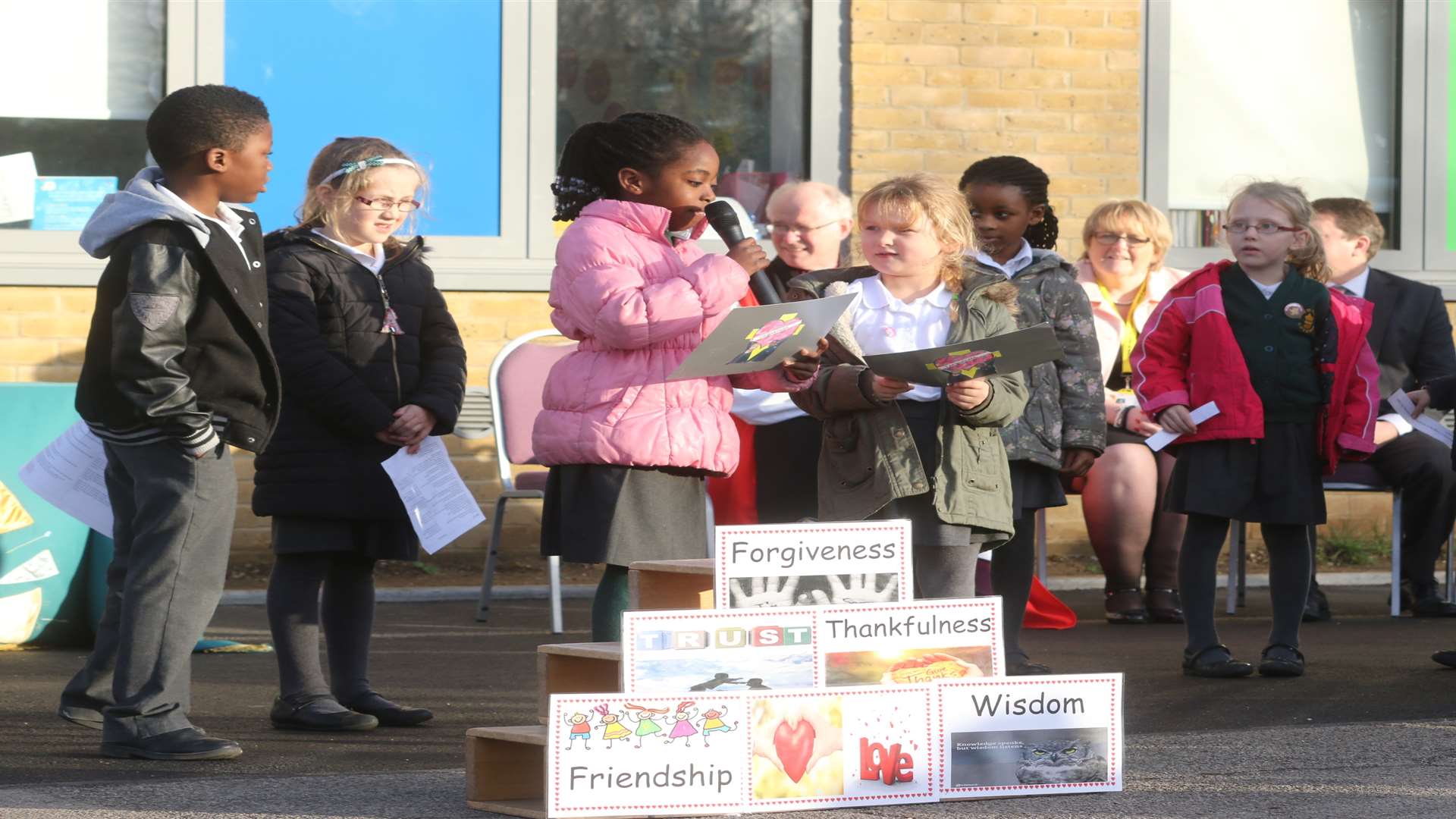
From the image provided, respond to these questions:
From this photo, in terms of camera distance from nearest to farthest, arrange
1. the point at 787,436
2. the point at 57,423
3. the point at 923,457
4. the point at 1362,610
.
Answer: the point at 923,457, the point at 787,436, the point at 57,423, the point at 1362,610

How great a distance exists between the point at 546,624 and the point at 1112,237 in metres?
2.83

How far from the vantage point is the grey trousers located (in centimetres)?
459

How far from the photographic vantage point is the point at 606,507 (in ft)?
14.9

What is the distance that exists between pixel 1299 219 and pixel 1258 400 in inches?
23.4

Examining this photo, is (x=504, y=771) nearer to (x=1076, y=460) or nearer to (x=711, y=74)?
(x=1076, y=460)

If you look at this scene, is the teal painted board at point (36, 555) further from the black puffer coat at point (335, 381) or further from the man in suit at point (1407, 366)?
the man in suit at point (1407, 366)

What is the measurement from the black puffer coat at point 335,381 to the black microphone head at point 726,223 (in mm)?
1226

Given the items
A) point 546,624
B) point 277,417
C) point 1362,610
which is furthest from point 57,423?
point 1362,610

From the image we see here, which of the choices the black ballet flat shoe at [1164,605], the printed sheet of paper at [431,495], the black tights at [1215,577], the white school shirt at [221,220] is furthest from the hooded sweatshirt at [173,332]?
the black ballet flat shoe at [1164,605]

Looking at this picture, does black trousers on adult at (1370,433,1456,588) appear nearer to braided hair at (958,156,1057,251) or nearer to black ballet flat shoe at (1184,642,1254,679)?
black ballet flat shoe at (1184,642,1254,679)

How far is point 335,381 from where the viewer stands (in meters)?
5.16

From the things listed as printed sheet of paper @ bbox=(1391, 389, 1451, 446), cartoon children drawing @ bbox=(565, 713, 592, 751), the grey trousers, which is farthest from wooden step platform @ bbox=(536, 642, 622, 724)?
printed sheet of paper @ bbox=(1391, 389, 1451, 446)

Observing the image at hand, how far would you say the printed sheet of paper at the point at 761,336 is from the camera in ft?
13.1

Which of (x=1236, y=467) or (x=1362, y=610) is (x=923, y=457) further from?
(x=1362, y=610)
